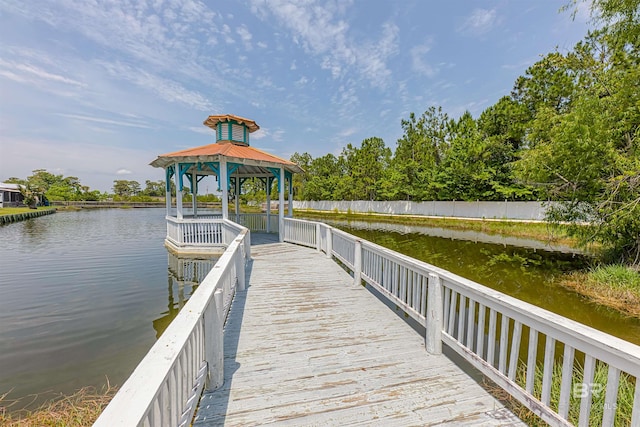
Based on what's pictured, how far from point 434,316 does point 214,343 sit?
92.6 inches

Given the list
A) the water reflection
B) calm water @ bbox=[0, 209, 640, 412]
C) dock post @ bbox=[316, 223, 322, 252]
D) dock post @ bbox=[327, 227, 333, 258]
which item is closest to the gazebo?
the water reflection

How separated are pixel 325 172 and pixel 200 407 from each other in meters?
40.0

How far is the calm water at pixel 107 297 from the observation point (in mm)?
4320

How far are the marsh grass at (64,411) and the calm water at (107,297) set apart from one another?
227 millimetres

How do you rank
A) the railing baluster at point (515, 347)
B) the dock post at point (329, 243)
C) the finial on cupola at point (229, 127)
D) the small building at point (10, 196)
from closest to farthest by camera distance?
the railing baluster at point (515, 347), the dock post at point (329, 243), the finial on cupola at point (229, 127), the small building at point (10, 196)

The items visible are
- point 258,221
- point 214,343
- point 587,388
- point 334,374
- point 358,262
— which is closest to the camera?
point 587,388

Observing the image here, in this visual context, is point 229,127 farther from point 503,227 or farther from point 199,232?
point 503,227

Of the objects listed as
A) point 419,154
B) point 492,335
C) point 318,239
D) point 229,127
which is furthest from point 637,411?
point 419,154

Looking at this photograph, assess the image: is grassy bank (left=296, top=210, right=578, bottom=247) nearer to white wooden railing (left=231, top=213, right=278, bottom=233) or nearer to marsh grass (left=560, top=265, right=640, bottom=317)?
marsh grass (left=560, top=265, right=640, bottom=317)

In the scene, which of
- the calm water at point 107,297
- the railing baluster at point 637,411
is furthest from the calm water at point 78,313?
the railing baluster at point 637,411

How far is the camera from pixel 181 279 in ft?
27.7

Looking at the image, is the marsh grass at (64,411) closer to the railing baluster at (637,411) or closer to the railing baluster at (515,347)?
the railing baluster at (515,347)

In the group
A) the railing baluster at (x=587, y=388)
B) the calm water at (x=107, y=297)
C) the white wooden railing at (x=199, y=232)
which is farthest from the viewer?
the white wooden railing at (x=199, y=232)

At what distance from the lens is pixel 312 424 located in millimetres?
2143
